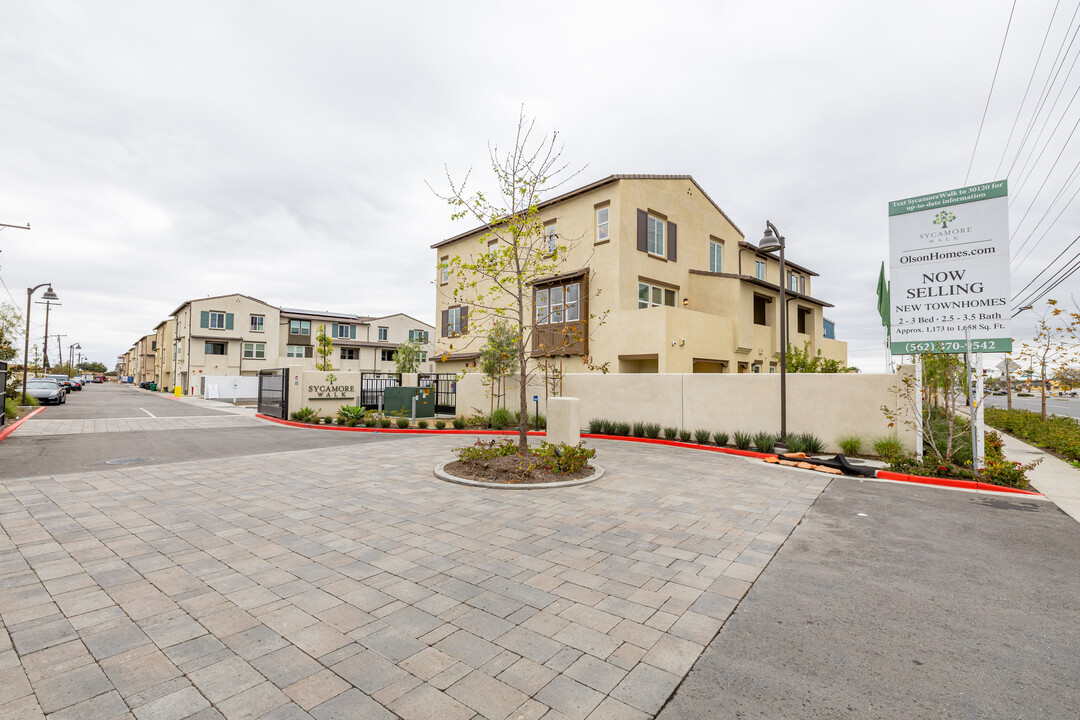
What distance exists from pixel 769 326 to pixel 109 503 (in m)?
24.6

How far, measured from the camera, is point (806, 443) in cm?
1227

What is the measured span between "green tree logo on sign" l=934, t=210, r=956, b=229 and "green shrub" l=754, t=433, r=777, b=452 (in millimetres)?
6150

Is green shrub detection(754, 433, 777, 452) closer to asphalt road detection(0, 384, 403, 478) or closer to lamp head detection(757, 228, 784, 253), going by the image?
lamp head detection(757, 228, 784, 253)

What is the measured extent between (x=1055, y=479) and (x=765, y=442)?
18.2ft

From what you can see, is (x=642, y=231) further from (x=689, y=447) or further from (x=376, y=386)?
(x=376, y=386)

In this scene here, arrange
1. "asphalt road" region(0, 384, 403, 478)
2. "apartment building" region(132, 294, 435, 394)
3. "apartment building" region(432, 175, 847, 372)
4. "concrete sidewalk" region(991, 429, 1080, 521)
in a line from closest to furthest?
"concrete sidewalk" region(991, 429, 1080, 521) < "asphalt road" region(0, 384, 403, 478) < "apartment building" region(432, 175, 847, 372) < "apartment building" region(132, 294, 435, 394)

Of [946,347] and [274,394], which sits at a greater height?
[946,347]

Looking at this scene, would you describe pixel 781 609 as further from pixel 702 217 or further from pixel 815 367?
pixel 702 217

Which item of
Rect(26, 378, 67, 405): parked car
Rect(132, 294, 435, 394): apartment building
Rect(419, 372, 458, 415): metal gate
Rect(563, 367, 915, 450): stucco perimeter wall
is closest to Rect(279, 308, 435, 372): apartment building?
Rect(132, 294, 435, 394): apartment building

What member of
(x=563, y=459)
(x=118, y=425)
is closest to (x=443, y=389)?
(x=118, y=425)

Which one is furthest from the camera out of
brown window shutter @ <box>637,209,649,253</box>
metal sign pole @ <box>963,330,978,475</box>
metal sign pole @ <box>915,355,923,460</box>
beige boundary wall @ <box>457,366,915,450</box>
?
brown window shutter @ <box>637,209,649,253</box>

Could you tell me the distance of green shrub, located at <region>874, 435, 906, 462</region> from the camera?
10.9 meters

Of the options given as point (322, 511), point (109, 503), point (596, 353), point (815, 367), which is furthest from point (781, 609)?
point (815, 367)

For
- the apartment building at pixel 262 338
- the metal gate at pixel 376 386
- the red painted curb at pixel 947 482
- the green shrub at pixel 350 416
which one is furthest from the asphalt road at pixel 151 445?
the apartment building at pixel 262 338
